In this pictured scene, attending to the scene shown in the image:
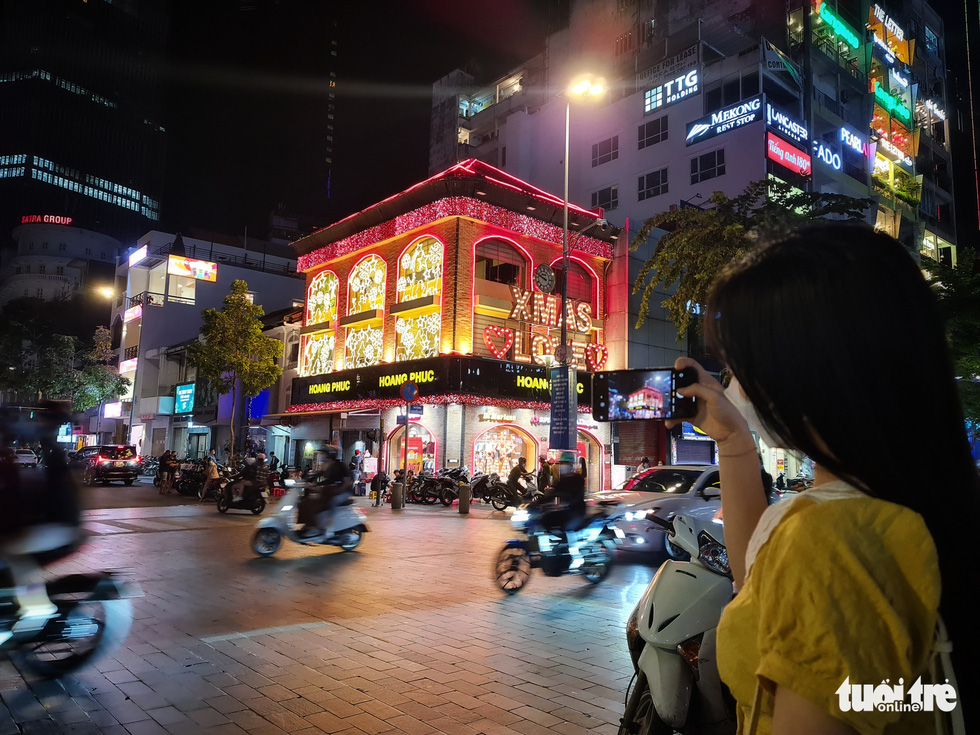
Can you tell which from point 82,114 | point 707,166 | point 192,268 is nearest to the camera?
point 707,166

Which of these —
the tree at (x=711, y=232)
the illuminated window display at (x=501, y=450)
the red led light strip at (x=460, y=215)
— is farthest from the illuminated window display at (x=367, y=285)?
the tree at (x=711, y=232)

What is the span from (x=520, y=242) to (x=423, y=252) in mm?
3685

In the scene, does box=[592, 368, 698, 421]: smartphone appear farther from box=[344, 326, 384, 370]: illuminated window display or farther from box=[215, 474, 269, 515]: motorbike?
box=[344, 326, 384, 370]: illuminated window display

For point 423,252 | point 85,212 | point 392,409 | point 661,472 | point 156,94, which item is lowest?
point 661,472

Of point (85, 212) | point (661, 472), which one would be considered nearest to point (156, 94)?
point (85, 212)

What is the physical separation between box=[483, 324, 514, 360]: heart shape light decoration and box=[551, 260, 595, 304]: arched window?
3.08 metres

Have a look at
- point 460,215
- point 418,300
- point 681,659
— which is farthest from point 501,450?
point 681,659

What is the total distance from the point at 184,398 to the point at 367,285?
58.0 ft

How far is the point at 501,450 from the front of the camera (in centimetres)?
2453

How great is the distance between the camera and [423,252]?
24812 millimetres

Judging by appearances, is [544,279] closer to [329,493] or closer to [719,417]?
[329,493]

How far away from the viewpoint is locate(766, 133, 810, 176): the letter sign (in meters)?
30.0

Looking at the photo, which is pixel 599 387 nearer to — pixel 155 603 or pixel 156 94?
pixel 155 603

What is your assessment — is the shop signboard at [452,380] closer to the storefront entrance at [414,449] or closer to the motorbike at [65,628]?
the storefront entrance at [414,449]
